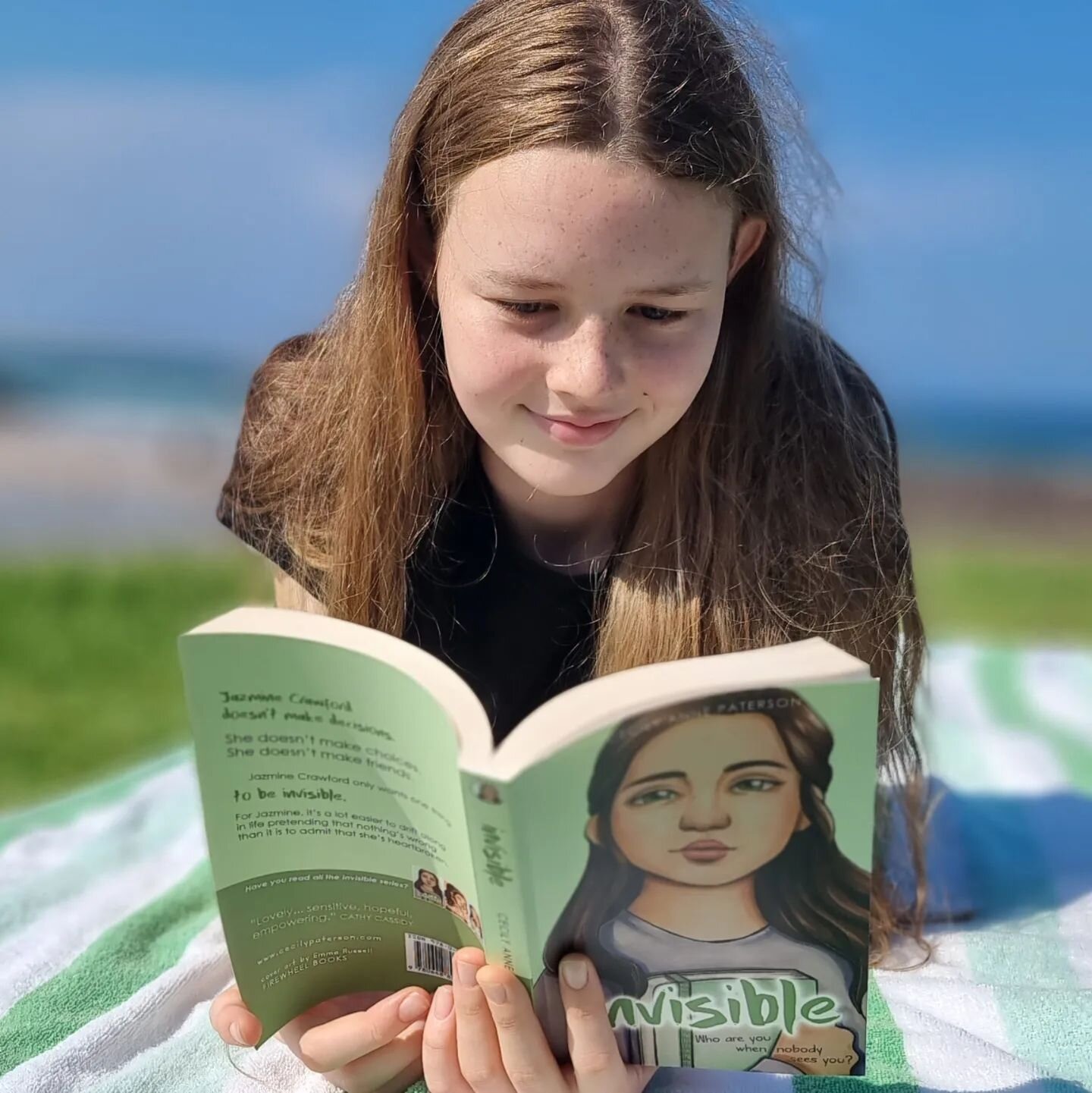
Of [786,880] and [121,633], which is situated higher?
[786,880]

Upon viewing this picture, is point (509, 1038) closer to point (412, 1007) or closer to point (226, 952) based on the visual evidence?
point (412, 1007)

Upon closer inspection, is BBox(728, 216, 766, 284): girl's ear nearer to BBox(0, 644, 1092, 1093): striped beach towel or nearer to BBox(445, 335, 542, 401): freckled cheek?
BBox(445, 335, 542, 401): freckled cheek

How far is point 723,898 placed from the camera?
0.88 meters

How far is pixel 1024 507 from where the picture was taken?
9.18 m

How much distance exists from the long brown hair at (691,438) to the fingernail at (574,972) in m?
0.45

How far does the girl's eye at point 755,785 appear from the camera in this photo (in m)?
0.83

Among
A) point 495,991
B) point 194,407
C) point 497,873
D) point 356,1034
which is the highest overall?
point 497,873

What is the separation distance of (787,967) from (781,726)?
221 mm

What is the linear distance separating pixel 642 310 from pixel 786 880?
1.72 ft

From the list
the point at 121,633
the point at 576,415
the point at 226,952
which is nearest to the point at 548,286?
the point at 576,415

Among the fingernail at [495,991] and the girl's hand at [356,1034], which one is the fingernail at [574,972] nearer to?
the fingernail at [495,991]

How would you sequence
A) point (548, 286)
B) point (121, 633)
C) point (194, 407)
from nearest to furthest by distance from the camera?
point (548, 286) < point (121, 633) < point (194, 407)

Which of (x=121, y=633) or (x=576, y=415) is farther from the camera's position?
(x=121, y=633)

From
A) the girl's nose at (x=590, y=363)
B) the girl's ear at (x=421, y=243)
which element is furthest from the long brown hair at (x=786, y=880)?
the girl's ear at (x=421, y=243)
